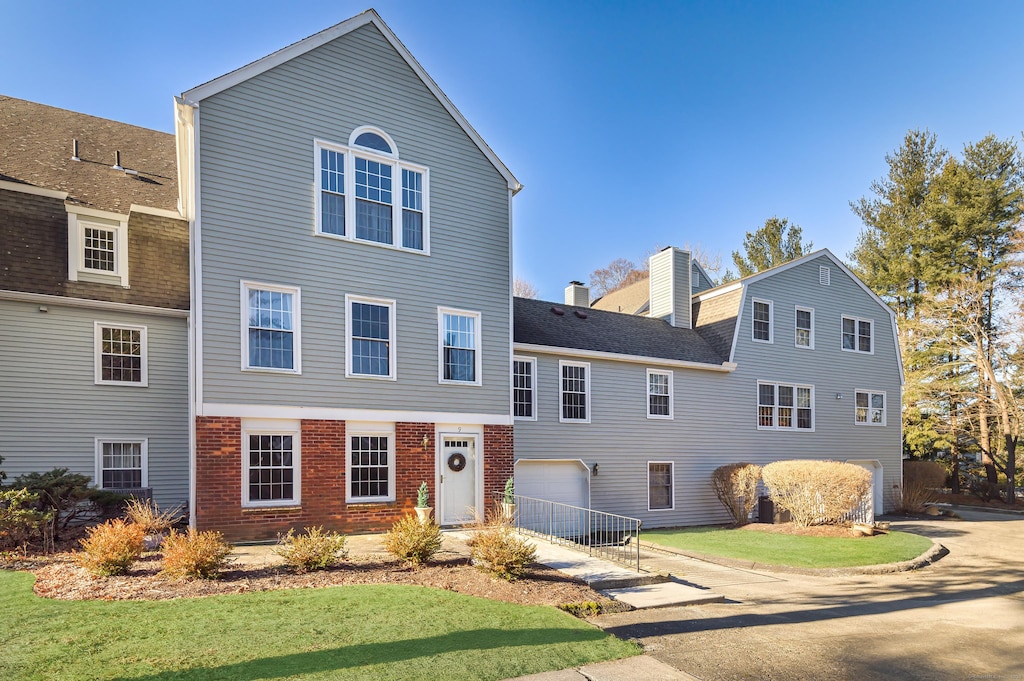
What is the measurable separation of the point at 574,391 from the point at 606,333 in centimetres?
266

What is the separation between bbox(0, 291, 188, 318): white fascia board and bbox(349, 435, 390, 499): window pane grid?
17.3 ft

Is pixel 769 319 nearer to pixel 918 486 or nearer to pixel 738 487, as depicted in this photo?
pixel 738 487

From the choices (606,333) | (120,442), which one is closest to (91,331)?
(120,442)

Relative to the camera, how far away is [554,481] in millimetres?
17266

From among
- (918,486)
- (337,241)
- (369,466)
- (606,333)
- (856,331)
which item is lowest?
(918,486)

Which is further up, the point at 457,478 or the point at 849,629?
the point at 457,478

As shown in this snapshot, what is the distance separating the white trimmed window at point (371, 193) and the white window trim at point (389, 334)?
1.29 meters

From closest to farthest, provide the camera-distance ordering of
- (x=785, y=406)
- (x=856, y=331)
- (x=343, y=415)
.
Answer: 1. (x=343, y=415)
2. (x=785, y=406)
3. (x=856, y=331)

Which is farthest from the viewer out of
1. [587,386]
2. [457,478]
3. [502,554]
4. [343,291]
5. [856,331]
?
[856,331]

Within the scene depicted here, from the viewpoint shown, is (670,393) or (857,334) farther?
(857,334)

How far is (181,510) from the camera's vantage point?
43.7 ft

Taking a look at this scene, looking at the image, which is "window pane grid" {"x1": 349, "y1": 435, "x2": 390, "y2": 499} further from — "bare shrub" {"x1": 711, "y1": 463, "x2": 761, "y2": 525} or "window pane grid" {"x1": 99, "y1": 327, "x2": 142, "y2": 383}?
"bare shrub" {"x1": 711, "y1": 463, "x2": 761, "y2": 525}

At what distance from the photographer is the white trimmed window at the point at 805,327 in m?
22.4

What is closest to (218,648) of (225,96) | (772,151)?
(225,96)
